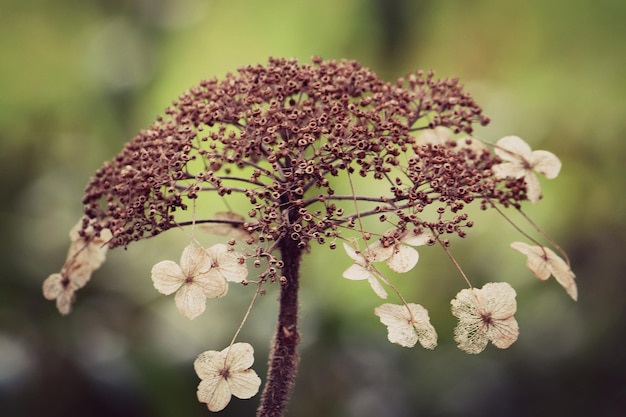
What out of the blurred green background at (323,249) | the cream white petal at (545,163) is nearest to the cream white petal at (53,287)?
the cream white petal at (545,163)

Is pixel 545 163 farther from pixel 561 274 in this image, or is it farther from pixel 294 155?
pixel 294 155

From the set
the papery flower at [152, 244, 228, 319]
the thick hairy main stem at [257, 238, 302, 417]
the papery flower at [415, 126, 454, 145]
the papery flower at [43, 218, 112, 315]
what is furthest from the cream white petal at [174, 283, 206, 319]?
the papery flower at [415, 126, 454, 145]

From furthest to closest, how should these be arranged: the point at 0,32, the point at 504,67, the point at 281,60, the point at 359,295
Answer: the point at 0,32 < the point at 504,67 < the point at 359,295 < the point at 281,60

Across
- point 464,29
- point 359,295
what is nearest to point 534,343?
point 359,295

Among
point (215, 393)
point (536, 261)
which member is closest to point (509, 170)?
point (536, 261)

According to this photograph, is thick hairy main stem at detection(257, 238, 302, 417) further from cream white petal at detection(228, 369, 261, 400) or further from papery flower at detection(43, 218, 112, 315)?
papery flower at detection(43, 218, 112, 315)

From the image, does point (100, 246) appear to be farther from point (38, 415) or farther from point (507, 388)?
point (507, 388)
